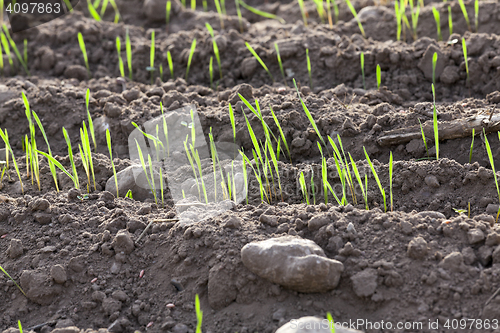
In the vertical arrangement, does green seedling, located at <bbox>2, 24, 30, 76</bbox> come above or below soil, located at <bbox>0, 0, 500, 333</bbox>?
above

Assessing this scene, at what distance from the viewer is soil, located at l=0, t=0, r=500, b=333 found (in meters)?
1.49

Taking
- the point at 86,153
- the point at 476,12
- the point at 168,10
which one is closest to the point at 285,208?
the point at 86,153

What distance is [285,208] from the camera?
1.82 meters

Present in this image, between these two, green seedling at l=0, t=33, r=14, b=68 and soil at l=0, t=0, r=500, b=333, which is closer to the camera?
soil at l=0, t=0, r=500, b=333

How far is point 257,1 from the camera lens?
4.52m

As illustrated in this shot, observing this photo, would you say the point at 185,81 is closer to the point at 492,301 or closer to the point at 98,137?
the point at 98,137

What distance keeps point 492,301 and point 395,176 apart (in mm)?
694

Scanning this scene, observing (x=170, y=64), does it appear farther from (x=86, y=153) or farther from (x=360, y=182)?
(x=360, y=182)

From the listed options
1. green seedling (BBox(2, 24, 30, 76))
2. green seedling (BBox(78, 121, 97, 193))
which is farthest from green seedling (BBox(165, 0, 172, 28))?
green seedling (BBox(78, 121, 97, 193))

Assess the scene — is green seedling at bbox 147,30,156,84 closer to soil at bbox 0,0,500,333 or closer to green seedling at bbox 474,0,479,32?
soil at bbox 0,0,500,333

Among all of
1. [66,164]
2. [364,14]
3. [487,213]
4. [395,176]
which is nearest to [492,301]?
[487,213]

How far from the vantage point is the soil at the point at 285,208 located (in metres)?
1.49

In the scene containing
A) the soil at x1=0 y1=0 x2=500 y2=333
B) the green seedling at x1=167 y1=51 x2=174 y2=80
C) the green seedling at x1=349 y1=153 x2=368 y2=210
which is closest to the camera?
the soil at x1=0 y1=0 x2=500 y2=333

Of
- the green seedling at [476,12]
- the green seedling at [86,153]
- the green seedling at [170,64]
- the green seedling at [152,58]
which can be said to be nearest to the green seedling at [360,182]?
the green seedling at [86,153]
